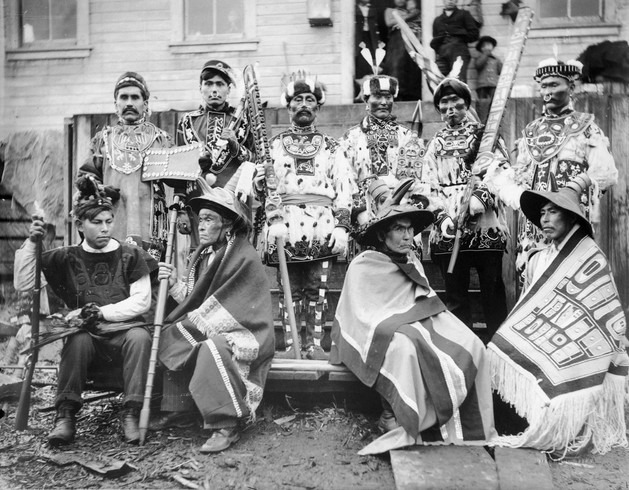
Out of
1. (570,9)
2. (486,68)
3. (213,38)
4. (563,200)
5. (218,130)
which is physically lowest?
(563,200)

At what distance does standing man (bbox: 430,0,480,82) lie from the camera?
6715mm

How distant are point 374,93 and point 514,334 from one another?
2.13 m

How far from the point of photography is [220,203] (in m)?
3.96

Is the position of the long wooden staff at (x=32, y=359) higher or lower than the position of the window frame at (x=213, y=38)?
lower

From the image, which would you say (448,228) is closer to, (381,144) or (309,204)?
(381,144)

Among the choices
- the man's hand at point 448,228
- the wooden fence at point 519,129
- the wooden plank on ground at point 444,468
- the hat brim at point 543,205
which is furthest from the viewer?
the wooden fence at point 519,129

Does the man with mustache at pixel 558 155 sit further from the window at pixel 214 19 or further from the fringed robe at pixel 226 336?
the window at pixel 214 19

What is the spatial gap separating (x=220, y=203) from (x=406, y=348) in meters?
1.36

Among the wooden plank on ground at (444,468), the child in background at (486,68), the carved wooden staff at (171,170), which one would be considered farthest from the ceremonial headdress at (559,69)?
the wooden plank on ground at (444,468)

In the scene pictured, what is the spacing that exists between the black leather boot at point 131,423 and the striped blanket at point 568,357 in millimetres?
2046

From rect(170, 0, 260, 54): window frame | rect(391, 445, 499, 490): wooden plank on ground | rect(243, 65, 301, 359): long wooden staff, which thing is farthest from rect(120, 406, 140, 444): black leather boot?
rect(170, 0, 260, 54): window frame

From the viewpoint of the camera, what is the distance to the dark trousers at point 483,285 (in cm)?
472

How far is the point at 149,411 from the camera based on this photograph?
375cm

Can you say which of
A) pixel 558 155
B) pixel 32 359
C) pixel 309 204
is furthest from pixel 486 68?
pixel 32 359
